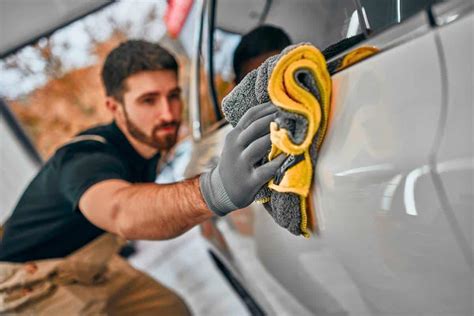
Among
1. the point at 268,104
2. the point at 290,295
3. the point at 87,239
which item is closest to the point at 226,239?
the point at 290,295

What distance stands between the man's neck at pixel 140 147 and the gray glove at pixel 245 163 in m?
0.91

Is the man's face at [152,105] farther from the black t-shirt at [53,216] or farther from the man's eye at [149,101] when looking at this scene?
the black t-shirt at [53,216]

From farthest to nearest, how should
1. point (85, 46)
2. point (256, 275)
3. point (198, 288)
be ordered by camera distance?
point (85, 46), point (198, 288), point (256, 275)

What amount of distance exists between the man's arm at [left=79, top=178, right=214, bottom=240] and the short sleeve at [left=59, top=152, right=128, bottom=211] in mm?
34

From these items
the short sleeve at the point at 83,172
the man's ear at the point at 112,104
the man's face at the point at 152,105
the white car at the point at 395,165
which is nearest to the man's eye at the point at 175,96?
the man's face at the point at 152,105

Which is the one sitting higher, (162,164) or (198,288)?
(162,164)

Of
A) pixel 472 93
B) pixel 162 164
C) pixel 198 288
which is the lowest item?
pixel 198 288

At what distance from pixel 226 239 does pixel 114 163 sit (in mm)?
382

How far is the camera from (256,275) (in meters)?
1.08

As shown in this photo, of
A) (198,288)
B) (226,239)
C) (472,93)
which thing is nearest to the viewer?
(472,93)

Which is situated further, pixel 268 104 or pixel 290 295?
pixel 290 295

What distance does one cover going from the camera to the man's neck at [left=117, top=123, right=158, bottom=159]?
1.55m

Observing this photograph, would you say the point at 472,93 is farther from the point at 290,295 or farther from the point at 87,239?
the point at 87,239

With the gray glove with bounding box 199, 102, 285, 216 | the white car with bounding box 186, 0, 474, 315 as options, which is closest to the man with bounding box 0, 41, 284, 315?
the gray glove with bounding box 199, 102, 285, 216
